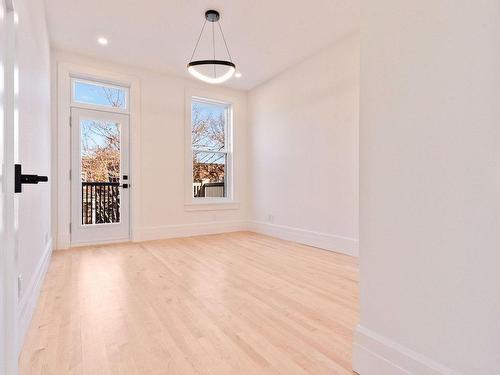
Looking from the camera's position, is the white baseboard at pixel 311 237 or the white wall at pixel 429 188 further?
the white baseboard at pixel 311 237

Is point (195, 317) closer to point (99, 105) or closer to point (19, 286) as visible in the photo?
point (19, 286)

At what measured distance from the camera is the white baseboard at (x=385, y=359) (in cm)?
106

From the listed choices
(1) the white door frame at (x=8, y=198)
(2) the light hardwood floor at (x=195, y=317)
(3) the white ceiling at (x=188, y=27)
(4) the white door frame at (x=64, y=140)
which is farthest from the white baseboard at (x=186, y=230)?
(1) the white door frame at (x=8, y=198)

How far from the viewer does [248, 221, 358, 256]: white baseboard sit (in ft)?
12.1

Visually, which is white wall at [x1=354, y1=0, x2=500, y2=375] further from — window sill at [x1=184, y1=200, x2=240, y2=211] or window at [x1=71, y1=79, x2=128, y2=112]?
window at [x1=71, y1=79, x2=128, y2=112]

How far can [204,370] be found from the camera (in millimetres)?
1356

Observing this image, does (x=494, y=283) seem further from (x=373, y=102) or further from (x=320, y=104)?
(x=320, y=104)

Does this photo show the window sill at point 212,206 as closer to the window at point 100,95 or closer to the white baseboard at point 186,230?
the white baseboard at point 186,230

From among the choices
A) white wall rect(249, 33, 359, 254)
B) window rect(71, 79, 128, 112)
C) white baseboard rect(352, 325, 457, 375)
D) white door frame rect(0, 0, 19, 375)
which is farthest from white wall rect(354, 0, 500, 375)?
window rect(71, 79, 128, 112)

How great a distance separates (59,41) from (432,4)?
4.59m

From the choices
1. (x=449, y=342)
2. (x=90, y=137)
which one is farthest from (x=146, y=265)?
(x=449, y=342)

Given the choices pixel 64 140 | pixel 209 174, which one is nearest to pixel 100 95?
pixel 64 140

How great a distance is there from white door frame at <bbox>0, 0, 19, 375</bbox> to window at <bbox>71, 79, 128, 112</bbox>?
3875 millimetres

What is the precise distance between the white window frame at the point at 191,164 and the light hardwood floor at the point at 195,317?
1925 mm
